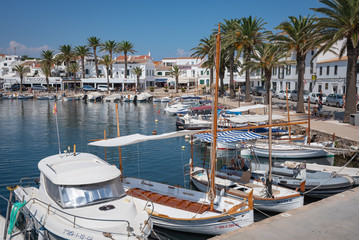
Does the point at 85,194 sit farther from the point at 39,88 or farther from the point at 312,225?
the point at 39,88

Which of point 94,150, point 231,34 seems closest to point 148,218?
point 94,150

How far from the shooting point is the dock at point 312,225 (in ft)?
35.3

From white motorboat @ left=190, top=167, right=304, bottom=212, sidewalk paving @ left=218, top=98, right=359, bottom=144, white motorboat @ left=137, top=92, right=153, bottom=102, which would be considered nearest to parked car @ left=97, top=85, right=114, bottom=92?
white motorboat @ left=137, top=92, right=153, bottom=102

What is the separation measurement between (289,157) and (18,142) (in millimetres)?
27680

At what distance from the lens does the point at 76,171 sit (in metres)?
12.1

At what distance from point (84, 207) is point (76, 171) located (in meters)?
1.50

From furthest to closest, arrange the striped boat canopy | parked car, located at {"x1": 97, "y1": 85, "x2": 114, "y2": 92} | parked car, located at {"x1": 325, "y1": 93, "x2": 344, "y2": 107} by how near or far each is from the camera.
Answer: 1. parked car, located at {"x1": 97, "y1": 85, "x2": 114, "y2": 92}
2. parked car, located at {"x1": 325, "y1": 93, "x2": 344, "y2": 107}
3. the striped boat canopy

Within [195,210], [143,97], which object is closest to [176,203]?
[195,210]

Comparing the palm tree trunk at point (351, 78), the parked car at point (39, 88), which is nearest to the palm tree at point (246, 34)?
the palm tree trunk at point (351, 78)

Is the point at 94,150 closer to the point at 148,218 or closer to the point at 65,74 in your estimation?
the point at 148,218

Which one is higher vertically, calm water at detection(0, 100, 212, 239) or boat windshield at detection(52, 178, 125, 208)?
boat windshield at detection(52, 178, 125, 208)

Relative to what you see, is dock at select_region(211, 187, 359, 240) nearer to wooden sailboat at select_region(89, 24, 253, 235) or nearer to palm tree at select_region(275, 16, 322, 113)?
wooden sailboat at select_region(89, 24, 253, 235)

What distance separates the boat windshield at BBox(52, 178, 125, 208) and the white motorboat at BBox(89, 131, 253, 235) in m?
1.31

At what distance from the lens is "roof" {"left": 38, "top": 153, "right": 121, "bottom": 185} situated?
1164 centimetres
